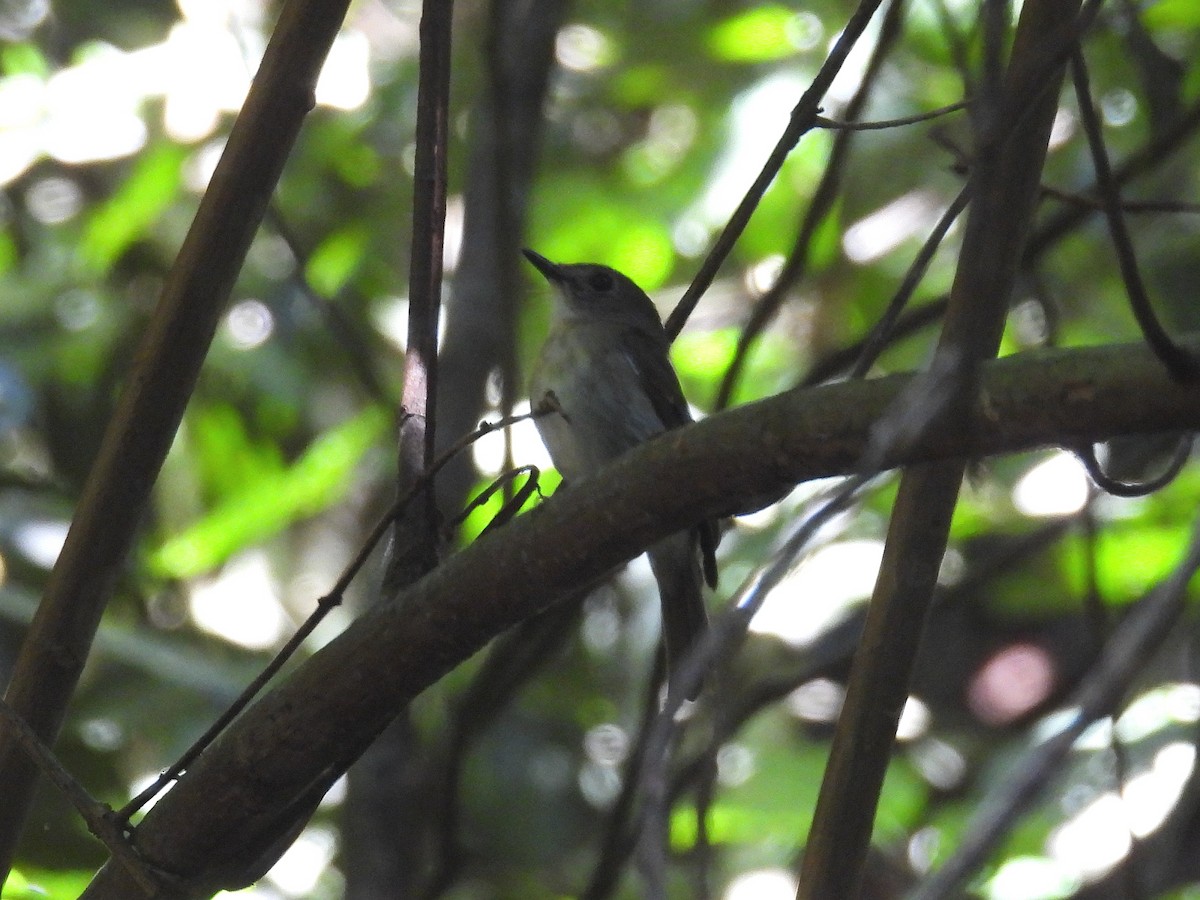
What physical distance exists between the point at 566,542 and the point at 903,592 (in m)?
0.60

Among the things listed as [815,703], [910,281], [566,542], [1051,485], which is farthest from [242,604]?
[566,542]

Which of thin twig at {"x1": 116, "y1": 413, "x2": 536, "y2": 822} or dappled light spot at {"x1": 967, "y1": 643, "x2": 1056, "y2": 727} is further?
dappled light spot at {"x1": 967, "y1": 643, "x2": 1056, "y2": 727}

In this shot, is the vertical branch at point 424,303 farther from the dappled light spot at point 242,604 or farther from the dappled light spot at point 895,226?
the dappled light spot at point 242,604

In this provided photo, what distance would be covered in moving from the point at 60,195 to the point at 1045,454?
13.0 ft

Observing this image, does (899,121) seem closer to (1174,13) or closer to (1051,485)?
(1174,13)

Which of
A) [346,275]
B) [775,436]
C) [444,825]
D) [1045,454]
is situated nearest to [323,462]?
[346,275]

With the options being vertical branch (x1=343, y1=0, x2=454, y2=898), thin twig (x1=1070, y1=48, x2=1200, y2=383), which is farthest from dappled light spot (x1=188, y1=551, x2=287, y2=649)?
thin twig (x1=1070, y1=48, x2=1200, y2=383)

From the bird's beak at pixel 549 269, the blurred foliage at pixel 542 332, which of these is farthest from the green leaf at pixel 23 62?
the bird's beak at pixel 549 269

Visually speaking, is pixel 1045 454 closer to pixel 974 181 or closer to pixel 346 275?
pixel 346 275

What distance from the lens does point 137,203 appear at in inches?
170

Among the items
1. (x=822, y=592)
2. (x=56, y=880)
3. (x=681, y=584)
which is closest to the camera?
(x=56, y=880)

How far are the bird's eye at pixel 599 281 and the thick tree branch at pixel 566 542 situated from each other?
256 cm

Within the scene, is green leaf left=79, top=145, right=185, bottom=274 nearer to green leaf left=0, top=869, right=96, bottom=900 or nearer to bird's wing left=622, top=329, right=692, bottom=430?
bird's wing left=622, top=329, right=692, bottom=430

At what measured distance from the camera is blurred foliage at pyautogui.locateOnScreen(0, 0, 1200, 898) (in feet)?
11.9
